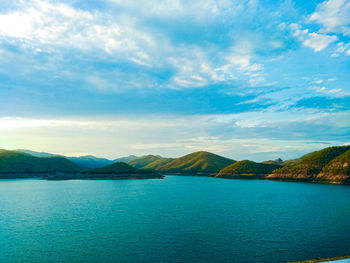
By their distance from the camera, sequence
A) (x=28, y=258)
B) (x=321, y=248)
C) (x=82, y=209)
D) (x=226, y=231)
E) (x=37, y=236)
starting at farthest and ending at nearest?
1. (x=82, y=209)
2. (x=226, y=231)
3. (x=37, y=236)
4. (x=321, y=248)
5. (x=28, y=258)

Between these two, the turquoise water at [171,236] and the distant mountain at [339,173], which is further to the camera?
the distant mountain at [339,173]

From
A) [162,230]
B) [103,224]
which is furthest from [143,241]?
[103,224]

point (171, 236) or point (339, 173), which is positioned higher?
point (339, 173)

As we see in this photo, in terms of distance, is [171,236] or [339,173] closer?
[171,236]

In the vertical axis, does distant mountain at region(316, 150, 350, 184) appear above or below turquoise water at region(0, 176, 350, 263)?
above

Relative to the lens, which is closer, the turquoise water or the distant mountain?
the turquoise water

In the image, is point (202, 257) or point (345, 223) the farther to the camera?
point (345, 223)

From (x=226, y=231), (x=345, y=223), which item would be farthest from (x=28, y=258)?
(x=345, y=223)

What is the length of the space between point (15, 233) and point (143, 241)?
26.7 metres

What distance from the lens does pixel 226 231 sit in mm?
50781

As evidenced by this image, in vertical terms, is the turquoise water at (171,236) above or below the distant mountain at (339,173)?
below

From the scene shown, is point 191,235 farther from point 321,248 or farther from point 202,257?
point 321,248

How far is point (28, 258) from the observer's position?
36.7 m

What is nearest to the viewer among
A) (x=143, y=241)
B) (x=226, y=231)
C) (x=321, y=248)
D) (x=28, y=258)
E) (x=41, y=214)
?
(x=28, y=258)
